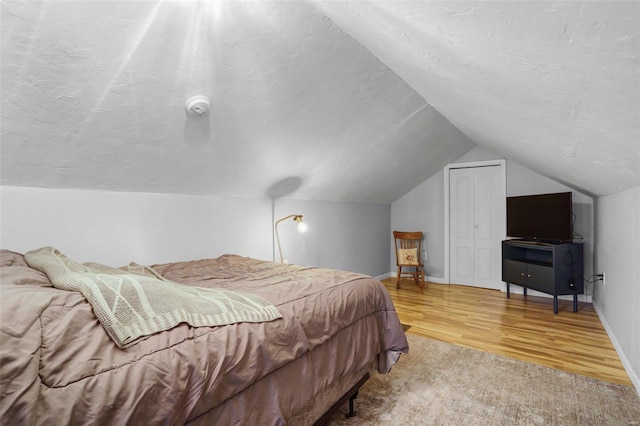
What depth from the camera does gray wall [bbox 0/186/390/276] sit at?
201cm

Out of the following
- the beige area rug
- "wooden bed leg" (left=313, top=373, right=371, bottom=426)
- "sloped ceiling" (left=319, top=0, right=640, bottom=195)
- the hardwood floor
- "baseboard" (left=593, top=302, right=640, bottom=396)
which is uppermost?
"sloped ceiling" (left=319, top=0, right=640, bottom=195)

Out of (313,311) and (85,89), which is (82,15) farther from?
(313,311)

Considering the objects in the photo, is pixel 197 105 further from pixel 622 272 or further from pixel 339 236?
pixel 622 272

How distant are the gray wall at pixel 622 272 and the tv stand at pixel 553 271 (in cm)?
31

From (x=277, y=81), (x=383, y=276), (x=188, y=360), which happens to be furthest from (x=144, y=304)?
(x=383, y=276)

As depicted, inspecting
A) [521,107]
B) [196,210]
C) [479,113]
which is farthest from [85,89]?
[479,113]

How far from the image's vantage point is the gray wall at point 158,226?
2008 millimetres

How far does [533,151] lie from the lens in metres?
2.87

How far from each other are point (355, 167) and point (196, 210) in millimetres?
1839

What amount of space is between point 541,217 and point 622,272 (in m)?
1.54

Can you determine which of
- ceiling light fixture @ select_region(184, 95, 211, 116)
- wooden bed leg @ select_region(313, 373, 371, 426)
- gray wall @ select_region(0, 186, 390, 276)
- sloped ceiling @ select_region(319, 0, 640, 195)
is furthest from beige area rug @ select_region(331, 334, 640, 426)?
ceiling light fixture @ select_region(184, 95, 211, 116)

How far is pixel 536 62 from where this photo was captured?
49.1 inches

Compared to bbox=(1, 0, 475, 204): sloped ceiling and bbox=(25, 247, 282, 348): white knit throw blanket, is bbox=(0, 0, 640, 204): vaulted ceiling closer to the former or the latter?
bbox=(1, 0, 475, 204): sloped ceiling

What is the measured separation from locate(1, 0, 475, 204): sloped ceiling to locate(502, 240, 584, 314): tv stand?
2297 mm
